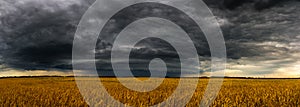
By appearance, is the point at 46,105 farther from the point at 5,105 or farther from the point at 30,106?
the point at 5,105

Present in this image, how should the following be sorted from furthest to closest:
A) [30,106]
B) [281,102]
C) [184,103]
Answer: [281,102] < [184,103] < [30,106]

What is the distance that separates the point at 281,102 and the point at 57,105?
7.90 m

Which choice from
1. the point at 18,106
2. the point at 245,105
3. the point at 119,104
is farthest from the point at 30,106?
the point at 245,105

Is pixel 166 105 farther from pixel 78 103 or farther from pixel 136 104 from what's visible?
pixel 78 103

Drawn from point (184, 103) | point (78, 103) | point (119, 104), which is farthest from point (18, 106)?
point (184, 103)

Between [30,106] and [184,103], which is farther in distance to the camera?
[184,103]

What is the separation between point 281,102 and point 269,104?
0.74 meters

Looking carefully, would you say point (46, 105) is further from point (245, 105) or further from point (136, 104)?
point (245, 105)

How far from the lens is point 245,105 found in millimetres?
10625

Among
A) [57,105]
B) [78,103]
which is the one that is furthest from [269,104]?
[57,105]

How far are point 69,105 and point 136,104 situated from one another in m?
2.20

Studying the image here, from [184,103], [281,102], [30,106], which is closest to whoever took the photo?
[30,106]

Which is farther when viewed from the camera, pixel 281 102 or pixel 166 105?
pixel 281 102

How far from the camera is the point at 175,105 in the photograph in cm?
1030
